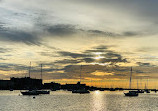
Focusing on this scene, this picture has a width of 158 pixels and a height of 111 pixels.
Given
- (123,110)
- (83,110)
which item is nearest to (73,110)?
(83,110)

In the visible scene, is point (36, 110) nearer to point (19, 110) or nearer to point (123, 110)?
point (19, 110)

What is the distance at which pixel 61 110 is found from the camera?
336 ft

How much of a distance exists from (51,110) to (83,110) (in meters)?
14.4

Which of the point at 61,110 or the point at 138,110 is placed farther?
the point at 138,110

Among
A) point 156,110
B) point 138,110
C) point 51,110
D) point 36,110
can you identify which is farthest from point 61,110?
point 156,110

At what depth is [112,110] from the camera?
10750cm

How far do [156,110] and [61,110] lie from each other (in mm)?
46592

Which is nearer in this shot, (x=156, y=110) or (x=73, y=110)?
(x=73, y=110)

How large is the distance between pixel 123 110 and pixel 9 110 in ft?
172

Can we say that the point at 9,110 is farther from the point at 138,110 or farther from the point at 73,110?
the point at 138,110

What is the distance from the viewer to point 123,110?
108 m

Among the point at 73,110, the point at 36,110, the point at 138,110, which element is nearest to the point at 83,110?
the point at 73,110

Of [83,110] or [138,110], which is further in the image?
[138,110]

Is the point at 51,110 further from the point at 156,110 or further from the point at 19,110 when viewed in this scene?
the point at 156,110
